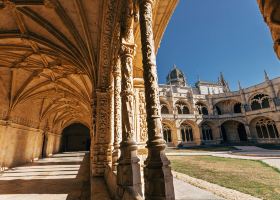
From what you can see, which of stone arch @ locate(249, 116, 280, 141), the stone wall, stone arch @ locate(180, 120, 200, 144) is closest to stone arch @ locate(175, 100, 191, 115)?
stone arch @ locate(180, 120, 200, 144)

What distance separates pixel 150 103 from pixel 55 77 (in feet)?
37.4

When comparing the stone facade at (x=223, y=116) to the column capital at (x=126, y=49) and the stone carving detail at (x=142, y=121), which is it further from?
the column capital at (x=126, y=49)

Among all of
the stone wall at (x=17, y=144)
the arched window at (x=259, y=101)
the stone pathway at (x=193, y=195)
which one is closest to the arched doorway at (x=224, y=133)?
the arched window at (x=259, y=101)

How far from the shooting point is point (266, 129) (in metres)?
26.7

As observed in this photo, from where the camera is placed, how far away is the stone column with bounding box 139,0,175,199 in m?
1.98

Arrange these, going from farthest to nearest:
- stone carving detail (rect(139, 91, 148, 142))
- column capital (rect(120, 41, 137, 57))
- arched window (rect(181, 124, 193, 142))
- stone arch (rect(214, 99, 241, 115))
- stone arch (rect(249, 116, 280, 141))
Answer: stone arch (rect(214, 99, 241, 115)) < arched window (rect(181, 124, 193, 142)) < stone arch (rect(249, 116, 280, 141)) < stone carving detail (rect(139, 91, 148, 142)) < column capital (rect(120, 41, 137, 57))

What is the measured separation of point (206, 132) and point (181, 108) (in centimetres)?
592

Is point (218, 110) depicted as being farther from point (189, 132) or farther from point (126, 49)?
point (126, 49)

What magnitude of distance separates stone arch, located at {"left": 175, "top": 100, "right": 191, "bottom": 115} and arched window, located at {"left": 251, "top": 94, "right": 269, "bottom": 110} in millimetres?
10350

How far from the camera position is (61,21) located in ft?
24.4

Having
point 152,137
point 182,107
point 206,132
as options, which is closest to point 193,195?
point 152,137

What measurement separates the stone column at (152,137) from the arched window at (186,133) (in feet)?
94.9

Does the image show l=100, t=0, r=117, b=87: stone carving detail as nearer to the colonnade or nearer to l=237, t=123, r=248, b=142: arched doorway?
the colonnade

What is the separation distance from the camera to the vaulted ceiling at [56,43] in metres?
5.99
